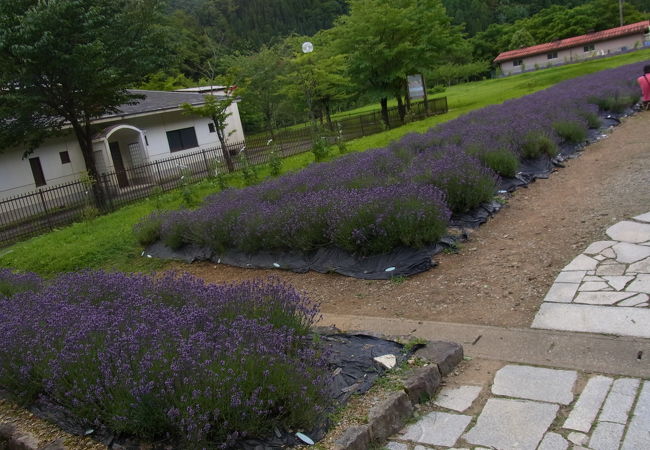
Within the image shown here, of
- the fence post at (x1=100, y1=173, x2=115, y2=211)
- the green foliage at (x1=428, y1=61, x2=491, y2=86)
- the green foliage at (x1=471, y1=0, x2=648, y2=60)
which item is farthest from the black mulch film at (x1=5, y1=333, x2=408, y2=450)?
the green foliage at (x1=471, y1=0, x2=648, y2=60)

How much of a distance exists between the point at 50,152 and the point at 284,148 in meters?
9.53

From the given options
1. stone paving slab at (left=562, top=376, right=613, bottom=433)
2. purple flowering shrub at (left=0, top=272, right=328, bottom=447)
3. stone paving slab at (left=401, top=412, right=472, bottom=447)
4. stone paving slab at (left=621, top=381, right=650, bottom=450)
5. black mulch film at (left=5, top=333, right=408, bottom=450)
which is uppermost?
purple flowering shrub at (left=0, top=272, right=328, bottom=447)

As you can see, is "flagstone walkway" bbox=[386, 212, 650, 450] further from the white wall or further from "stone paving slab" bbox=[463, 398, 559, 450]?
the white wall

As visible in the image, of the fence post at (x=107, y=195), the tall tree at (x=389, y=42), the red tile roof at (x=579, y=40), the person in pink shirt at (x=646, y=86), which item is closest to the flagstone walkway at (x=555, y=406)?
the person in pink shirt at (x=646, y=86)

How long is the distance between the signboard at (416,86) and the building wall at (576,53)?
3685cm

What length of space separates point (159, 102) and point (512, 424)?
1062 inches

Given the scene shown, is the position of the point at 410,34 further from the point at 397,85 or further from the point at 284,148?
the point at 284,148

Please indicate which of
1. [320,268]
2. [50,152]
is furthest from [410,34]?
[320,268]

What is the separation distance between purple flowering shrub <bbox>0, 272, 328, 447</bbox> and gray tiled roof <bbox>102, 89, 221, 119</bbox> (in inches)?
850

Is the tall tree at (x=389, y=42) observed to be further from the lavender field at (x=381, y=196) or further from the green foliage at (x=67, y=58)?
the lavender field at (x=381, y=196)

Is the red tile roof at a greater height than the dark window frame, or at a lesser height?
greater

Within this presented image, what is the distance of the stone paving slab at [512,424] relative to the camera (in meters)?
3.29

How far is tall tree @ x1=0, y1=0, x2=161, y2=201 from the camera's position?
16.6 metres

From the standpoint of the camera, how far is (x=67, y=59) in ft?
55.0
